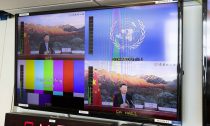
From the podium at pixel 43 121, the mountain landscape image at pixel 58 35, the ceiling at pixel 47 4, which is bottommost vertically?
the podium at pixel 43 121

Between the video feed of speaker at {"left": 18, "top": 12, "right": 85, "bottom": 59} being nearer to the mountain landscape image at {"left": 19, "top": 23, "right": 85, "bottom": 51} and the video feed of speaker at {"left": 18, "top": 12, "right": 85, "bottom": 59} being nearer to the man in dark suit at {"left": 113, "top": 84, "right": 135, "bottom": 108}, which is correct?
the mountain landscape image at {"left": 19, "top": 23, "right": 85, "bottom": 51}

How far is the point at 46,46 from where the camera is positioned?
6.13 ft

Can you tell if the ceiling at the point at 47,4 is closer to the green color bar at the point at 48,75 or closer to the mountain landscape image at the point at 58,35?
the mountain landscape image at the point at 58,35

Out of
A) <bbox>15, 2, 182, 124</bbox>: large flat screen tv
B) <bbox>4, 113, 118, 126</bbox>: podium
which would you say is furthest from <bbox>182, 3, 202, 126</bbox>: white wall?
<bbox>4, 113, 118, 126</bbox>: podium

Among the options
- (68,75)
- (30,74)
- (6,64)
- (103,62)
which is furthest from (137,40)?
(6,64)

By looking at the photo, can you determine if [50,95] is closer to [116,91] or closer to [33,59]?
[33,59]

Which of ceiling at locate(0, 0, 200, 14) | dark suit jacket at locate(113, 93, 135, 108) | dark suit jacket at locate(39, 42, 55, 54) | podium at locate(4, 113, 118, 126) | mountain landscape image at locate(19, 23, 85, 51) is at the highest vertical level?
ceiling at locate(0, 0, 200, 14)

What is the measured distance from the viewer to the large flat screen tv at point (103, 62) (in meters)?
1.50

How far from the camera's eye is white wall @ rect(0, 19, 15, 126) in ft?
6.98

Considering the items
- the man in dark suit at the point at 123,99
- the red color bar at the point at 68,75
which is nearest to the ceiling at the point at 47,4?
the red color bar at the point at 68,75

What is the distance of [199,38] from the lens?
152 cm

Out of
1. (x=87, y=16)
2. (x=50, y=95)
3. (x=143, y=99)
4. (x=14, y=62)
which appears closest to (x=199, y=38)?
(x=143, y=99)

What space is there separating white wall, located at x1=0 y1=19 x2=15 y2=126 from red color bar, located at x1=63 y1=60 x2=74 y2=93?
0.59 meters

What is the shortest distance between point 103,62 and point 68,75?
28cm
